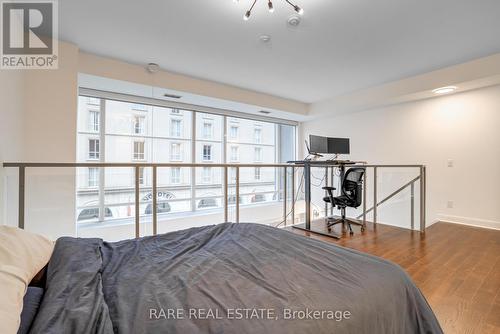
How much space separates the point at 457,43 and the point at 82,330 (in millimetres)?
4254

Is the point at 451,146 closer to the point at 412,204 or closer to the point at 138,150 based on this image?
the point at 412,204

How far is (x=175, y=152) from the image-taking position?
16.5 ft

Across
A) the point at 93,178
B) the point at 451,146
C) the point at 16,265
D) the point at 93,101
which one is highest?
the point at 93,101

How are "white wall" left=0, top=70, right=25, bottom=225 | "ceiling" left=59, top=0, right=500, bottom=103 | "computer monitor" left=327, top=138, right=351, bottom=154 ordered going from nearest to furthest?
"white wall" left=0, top=70, right=25, bottom=225, "ceiling" left=59, top=0, right=500, bottom=103, "computer monitor" left=327, top=138, right=351, bottom=154

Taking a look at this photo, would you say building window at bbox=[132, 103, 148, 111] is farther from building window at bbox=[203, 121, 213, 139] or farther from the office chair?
the office chair

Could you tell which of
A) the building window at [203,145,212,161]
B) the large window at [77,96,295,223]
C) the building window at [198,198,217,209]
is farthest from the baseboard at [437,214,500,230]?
the building window at [203,145,212,161]

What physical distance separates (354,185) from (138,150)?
3932 mm

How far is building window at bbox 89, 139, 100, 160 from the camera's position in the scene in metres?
4.14

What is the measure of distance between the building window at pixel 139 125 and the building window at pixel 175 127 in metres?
0.55

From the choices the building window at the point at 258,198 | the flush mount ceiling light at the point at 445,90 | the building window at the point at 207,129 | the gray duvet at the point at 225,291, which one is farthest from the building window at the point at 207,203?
the flush mount ceiling light at the point at 445,90

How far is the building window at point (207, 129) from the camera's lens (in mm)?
5339

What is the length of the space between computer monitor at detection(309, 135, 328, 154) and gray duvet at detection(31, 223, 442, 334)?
253 cm

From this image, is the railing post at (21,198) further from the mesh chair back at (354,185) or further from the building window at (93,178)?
the mesh chair back at (354,185)

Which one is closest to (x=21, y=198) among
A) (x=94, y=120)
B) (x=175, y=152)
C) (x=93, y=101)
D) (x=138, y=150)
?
(x=94, y=120)
